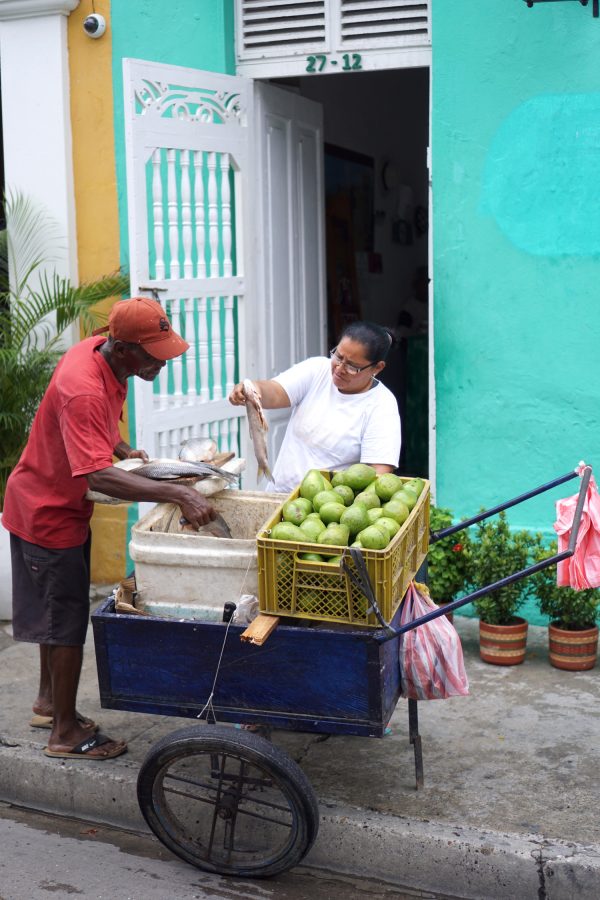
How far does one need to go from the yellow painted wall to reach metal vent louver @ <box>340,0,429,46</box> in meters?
1.35

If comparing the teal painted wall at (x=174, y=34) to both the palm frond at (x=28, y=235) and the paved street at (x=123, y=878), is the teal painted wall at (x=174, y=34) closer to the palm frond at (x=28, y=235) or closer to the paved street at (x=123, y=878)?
the palm frond at (x=28, y=235)

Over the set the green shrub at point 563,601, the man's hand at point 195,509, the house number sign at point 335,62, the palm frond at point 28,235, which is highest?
the house number sign at point 335,62

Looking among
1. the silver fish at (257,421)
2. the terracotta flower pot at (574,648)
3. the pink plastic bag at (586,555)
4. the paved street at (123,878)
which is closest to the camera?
the pink plastic bag at (586,555)

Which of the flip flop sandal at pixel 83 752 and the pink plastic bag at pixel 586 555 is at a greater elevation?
the pink plastic bag at pixel 586 555

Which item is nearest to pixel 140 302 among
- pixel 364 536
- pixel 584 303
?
pixel 364 536

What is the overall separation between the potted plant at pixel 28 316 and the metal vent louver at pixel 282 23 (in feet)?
4.95

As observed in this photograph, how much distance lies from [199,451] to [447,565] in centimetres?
178

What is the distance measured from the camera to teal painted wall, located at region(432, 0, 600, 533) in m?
5.32

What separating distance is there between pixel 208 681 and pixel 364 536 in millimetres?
709

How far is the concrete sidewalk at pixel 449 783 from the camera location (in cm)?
363

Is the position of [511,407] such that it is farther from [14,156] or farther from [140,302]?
[14,156]

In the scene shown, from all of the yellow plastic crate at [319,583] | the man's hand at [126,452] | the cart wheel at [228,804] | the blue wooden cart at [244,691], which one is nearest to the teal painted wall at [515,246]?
the man's hand at [126,452]

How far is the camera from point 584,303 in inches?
214

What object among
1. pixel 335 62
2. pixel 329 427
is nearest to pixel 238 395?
pixel 329 427
